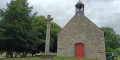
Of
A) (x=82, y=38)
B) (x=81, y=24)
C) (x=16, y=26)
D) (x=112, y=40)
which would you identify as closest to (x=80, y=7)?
(x=81, y=24)

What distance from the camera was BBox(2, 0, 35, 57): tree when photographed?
1702 cm

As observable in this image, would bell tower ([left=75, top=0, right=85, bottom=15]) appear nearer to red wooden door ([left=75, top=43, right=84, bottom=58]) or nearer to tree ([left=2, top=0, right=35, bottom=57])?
red wooden door ([left=75, top=43, right=84, bottom=58])

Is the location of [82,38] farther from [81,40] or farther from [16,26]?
[16,26]

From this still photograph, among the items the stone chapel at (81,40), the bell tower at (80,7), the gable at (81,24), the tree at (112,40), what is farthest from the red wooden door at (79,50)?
the tree at (112,40)

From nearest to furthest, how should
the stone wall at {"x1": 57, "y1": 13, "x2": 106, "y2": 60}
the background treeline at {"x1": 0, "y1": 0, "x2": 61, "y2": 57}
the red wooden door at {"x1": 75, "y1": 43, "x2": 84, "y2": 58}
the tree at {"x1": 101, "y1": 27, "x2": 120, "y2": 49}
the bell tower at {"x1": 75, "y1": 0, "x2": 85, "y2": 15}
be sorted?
the background treeline at {"x1": 0, "y1": 0, "x2": 61, "y2": 57} < the stone wall at {"x1": 57, "y1": 13, "x2": 106, "y2": 60} < the red wooden door at {"x1": 75, "y1": 43, "x2": 84, "y2": 58} < the bell tower at {"x1": 75, "y1": 0, "x2": 85, "y2": 15} < the tree at {"x1": 101, "y1": 27, "x2": 120, "y2": 49}

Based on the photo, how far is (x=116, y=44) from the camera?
45719 mm

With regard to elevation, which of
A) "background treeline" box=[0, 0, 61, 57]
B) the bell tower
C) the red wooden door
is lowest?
the red wooden door

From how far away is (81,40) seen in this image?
17906mm

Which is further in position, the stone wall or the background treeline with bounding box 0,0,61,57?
the stone wall

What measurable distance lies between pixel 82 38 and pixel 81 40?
0.34m

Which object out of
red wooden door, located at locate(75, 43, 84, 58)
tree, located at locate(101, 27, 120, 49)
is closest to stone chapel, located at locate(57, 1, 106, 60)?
red wooden door, located at locate(75, 43, 84, 58)

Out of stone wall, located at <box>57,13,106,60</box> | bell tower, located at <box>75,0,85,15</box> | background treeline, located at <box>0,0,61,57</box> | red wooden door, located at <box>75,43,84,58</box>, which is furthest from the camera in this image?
bell tower, located at <box>75,0,85,15</box>

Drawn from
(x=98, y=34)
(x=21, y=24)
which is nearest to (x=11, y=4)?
(x=21, y=24)

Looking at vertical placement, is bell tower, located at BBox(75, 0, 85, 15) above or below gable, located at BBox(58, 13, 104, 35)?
above
